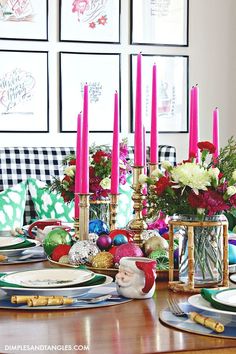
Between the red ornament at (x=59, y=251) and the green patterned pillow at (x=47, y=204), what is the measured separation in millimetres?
1991

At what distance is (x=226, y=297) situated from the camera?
1.45 meters

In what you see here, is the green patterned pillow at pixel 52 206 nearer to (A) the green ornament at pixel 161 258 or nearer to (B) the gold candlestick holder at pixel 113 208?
(B) the gold candlestick holder at pixel 113 208

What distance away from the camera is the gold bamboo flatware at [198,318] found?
1.29 m

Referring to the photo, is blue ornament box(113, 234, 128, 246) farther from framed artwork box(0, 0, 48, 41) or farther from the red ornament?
framed artwork box(0, 0, 48, 41)

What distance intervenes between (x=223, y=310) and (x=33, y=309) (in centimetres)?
36

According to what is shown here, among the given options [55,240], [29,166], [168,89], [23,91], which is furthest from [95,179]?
[168,89]

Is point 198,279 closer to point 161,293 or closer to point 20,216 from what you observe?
point 161,293

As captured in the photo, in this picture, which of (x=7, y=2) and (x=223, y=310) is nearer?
(x=223, y=310)

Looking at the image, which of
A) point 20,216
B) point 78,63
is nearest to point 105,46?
point 78,63

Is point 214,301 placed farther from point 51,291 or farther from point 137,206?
point 137,206

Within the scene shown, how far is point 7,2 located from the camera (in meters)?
4.23

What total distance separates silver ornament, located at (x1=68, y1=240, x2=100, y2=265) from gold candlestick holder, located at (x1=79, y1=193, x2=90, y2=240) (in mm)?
58

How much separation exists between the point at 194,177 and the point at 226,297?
27cm

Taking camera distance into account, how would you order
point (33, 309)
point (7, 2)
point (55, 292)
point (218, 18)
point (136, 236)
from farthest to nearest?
point (218, 18)
point (7, 2)
point (136, 236)
point (55, 292)
point (33, 309)
